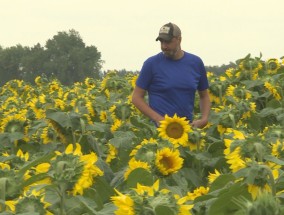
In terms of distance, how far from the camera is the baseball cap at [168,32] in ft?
16.3

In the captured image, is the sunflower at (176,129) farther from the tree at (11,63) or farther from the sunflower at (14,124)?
the tree at (11,63)

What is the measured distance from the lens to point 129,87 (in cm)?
893

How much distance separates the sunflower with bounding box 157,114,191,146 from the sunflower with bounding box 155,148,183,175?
0.93 metres

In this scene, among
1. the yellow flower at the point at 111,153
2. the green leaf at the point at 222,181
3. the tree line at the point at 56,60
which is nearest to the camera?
the green leaf at the point at 222,181

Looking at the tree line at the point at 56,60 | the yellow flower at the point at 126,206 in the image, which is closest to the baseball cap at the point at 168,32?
the yellow flower at the point at 126,206

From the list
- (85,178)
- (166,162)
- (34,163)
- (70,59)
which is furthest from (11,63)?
(85,178)

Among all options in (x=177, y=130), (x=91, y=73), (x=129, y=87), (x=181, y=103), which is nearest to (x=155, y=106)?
(x=181, y=103)

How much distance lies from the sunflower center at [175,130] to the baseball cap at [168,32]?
0.71 metres

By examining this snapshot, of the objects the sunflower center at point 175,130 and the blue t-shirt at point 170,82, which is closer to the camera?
the sunflower center at point 175,130

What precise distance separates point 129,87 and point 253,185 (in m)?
6.69

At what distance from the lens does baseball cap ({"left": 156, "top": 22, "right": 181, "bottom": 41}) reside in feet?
16.3

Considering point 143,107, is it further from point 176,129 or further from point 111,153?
point 176,129

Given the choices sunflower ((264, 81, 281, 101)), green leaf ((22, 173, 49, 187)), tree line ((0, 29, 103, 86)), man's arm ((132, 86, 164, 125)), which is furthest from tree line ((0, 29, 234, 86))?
green leaf ((22, 173, 49, 187))

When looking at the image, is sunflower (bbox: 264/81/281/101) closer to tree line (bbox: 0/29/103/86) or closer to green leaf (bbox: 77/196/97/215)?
green leaf (bbox: 77/196/97/215)
